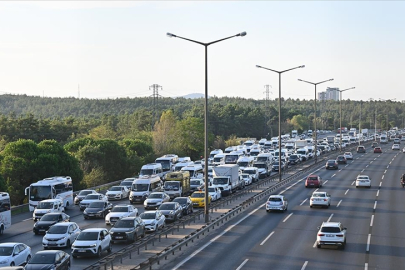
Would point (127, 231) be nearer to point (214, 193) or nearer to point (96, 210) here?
point (96, 210)

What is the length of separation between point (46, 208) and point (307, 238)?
19906 mm

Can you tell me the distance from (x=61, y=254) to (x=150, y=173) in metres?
37.8

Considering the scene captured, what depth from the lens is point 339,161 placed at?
301 feet

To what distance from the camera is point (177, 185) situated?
52.0 metres

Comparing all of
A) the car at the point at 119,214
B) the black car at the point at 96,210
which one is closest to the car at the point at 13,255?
the car at the point at 119,214

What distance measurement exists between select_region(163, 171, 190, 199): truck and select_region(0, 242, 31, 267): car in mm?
25600

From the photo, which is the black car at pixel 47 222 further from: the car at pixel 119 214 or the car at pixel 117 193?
the car at pixel 117 193

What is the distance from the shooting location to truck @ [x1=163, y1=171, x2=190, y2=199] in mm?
51594

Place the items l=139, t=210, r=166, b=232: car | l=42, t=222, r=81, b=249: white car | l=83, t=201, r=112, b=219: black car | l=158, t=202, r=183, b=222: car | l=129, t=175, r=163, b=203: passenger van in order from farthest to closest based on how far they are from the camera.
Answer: l=129, t=175, r=163, b=203: passenger van < l=83, t=201, r=112, b=219: black car < l=158, t=202, r=183, b=222: car < l=139, t=210, r=166, b=232: car < l=42, t=222, r=81, b=249: white car

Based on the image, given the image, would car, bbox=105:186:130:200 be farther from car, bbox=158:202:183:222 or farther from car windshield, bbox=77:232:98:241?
car windshield, bbox=77:232:98:241

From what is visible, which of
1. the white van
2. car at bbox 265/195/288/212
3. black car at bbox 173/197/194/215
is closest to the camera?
the white van

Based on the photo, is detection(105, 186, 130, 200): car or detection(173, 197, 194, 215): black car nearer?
detection(173, 197, 194, 215): black car

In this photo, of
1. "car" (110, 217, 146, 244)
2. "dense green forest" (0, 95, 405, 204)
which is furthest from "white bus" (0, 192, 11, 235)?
"dense green forest" (0, 95, 405, 204)

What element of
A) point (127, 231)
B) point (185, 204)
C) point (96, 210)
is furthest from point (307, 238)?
point (96, 210)
